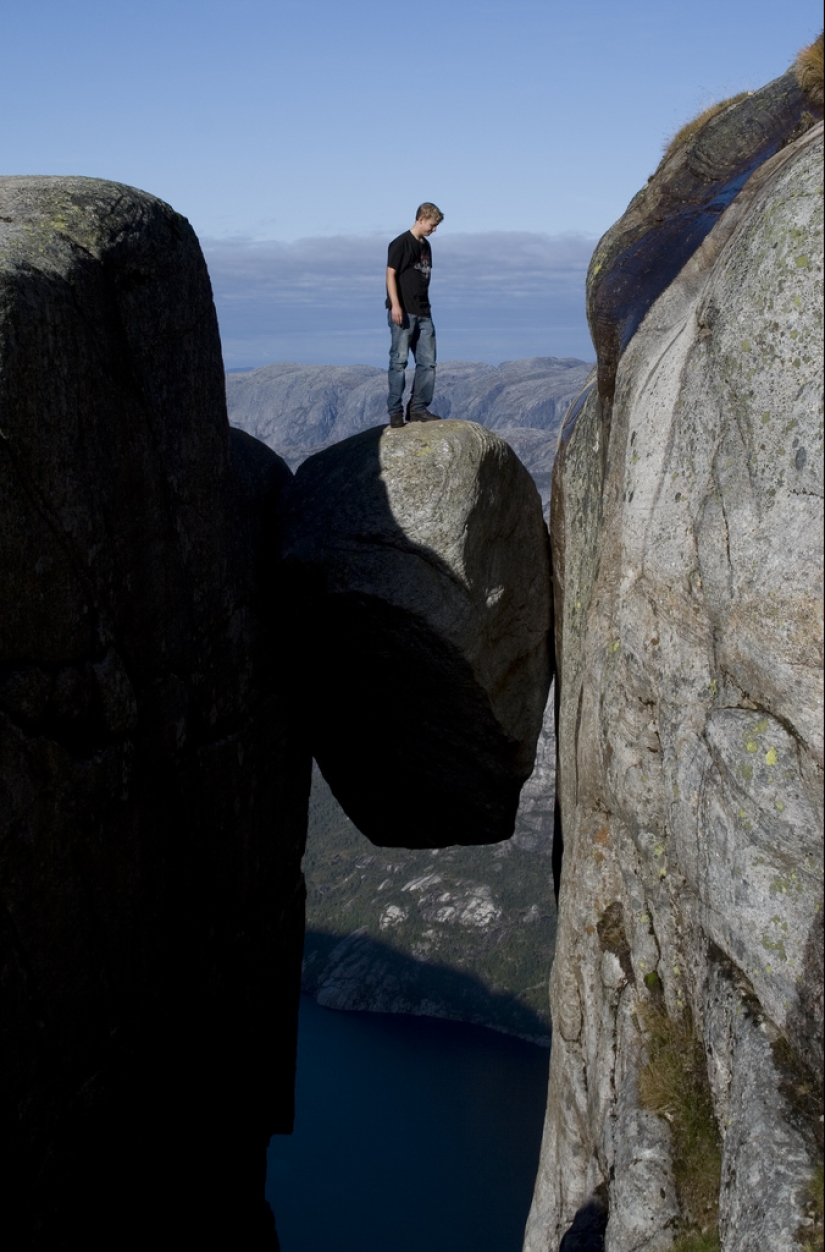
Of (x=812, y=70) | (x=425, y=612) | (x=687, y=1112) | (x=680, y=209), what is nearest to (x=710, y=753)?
(x=687, y=1112)

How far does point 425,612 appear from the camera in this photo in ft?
47.8

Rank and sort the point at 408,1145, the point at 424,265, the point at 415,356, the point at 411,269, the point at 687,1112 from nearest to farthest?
the point at 687,1112, the point at 411,269, the point at 424,265, the point at 415,356, the point at 408,1145

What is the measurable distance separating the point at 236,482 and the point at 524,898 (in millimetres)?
144284

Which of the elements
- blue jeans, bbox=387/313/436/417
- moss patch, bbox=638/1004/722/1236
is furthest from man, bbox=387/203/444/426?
moss patch, bbox=638/1004/722/1236

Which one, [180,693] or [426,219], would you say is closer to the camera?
[180,693]

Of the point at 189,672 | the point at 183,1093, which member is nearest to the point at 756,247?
the point at 189,672

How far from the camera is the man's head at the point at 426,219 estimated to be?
601 inches

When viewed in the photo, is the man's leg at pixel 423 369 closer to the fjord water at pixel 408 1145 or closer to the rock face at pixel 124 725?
the rock face at pixel 124 725

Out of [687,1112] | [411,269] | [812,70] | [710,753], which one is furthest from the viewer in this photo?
[411,269]

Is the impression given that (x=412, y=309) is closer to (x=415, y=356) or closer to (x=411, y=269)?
(x=411, y=269)

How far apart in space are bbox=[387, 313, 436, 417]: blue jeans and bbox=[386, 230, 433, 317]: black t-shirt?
168mm

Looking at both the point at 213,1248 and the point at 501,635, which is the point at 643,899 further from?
the point at 213,1248

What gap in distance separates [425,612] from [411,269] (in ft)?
16.2

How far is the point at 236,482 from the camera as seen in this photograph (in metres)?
14.8
